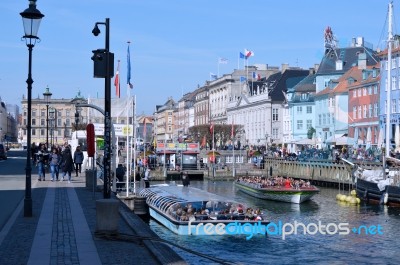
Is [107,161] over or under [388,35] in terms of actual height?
under

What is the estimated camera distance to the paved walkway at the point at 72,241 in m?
14.5

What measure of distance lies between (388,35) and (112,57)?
37502mm

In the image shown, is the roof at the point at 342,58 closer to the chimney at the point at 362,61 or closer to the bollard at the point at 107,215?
the chimney at the point at 362,61

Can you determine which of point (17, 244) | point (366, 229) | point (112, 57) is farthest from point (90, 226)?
point (366, 229)

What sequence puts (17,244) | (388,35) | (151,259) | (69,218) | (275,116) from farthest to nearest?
(275,116), (388,35), (69,218), (17,244), (151,259)

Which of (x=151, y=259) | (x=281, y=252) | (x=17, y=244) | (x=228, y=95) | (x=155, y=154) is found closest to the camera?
(x=151, y=259)

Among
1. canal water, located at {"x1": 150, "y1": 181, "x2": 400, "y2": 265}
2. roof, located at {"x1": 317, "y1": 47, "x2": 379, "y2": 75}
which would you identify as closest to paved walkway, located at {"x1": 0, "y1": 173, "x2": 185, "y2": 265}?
canal water, located at {"x1": 150, "y1": 181, "x2": 400, "y2": 265}

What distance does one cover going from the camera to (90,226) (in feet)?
65.7

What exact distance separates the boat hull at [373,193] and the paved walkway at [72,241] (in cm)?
2411

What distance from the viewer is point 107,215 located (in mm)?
17828

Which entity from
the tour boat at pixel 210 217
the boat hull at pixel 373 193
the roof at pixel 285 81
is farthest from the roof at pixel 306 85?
the tour boat at pixel 210 217

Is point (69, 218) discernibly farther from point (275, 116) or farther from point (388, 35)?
point (275, 116)

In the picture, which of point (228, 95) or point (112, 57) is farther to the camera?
point (228, 95)

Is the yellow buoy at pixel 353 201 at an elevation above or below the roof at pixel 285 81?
below
